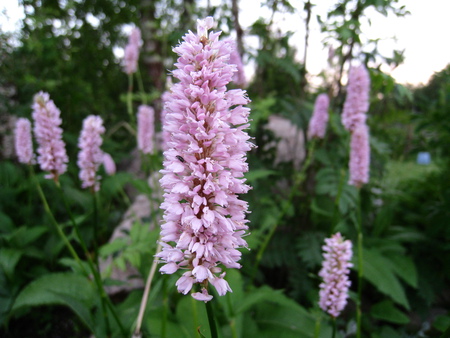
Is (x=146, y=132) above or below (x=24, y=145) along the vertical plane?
above

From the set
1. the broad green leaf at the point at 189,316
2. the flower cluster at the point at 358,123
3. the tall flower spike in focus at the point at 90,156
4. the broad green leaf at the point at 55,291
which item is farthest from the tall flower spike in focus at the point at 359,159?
the broad green leaf at the point at 55,291

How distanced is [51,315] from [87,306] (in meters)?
1.34

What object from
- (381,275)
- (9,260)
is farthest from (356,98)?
(9,260)

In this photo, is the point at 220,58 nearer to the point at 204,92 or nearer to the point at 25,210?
the point at 204,92

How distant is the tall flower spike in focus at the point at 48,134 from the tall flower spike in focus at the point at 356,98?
2038 mm

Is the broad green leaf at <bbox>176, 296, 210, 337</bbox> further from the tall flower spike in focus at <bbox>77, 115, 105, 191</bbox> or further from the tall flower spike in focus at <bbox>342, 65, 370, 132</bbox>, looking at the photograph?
the tall flower spike in focus at <bbox>342, 65, 370, 132</bbox>

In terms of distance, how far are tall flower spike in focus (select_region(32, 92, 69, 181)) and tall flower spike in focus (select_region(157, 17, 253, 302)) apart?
55.2 inches

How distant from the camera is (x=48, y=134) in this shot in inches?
83.3

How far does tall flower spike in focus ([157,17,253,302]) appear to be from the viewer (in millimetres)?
969

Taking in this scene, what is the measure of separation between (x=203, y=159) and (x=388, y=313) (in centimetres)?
263

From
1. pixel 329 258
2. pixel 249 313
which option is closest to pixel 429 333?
pixel 249 313

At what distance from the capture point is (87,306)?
2.14 m

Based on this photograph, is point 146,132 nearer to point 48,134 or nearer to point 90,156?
point 90,156

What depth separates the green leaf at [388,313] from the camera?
2719 millimetres
